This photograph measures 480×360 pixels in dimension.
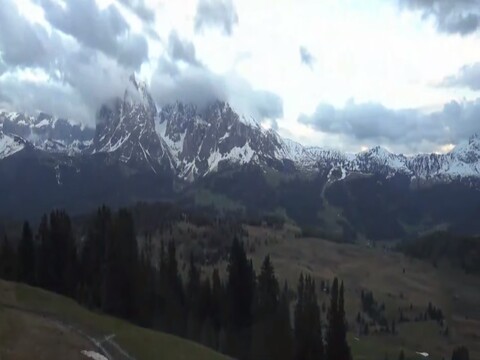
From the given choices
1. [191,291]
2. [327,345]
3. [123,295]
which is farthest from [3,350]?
[191,291]

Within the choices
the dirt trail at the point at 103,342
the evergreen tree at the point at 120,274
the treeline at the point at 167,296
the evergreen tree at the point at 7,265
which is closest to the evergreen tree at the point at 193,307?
the treeline at the point at 167,296

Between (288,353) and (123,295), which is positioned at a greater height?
(123,295)

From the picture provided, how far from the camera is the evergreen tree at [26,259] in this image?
380 ft

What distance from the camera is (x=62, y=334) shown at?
6012 centimetres

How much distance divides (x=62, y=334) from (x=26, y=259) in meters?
61.8

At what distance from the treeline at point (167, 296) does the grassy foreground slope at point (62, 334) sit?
693 inches

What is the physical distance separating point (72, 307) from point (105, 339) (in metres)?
22.1

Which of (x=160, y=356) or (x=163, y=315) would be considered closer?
(x=160, y=356)

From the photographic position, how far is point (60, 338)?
2296 inches

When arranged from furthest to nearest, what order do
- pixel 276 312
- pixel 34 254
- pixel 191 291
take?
pixel 191 291 < pixel 34 254 < pixel 276 312

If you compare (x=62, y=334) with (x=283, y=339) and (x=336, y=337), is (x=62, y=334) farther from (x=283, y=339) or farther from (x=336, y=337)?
(x=336, y=337)

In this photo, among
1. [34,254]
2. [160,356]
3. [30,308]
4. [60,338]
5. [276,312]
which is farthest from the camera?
[34,254]

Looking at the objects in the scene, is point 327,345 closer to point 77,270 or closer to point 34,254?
point 77,270

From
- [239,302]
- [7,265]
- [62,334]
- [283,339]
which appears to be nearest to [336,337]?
[283,339]
